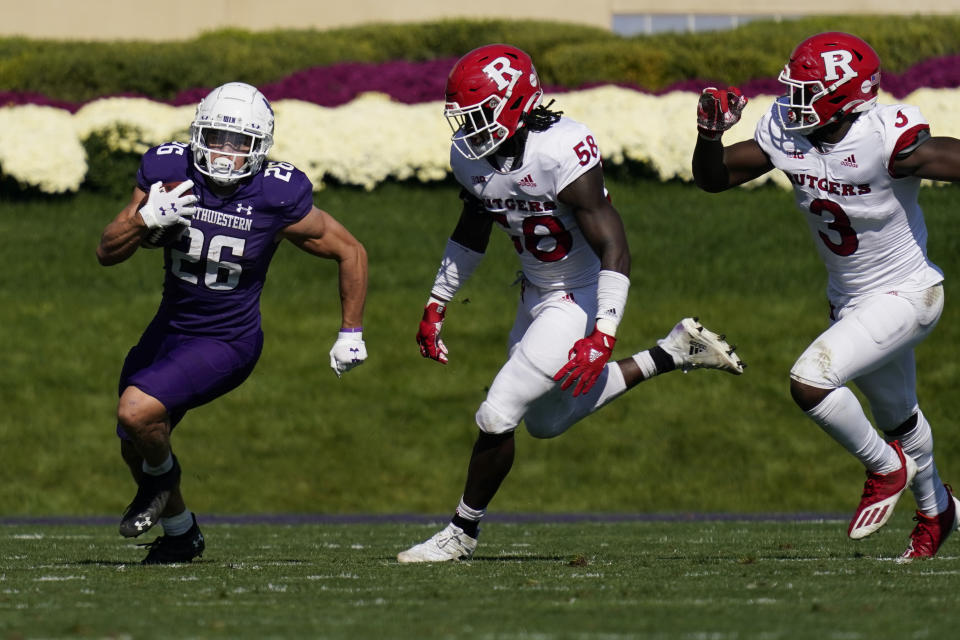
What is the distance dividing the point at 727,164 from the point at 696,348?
0.92 m

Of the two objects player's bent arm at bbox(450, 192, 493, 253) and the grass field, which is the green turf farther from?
player's bent arm at bbox(450, 192, 493, 253)

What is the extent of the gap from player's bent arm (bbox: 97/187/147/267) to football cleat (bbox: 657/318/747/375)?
2.36m

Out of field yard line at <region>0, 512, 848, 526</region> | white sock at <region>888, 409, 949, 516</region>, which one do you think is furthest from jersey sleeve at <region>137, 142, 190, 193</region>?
field yard line at <region>0, 512, 848, 526</region>

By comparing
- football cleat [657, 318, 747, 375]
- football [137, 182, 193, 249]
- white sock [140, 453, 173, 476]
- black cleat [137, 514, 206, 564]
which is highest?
football [137, 182, 193, 249]

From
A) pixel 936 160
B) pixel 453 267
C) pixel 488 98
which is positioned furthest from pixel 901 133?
pixel 453 267

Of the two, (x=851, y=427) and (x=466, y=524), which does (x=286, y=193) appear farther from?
(x=851, y=427)

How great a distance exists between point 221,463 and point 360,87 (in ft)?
15.3

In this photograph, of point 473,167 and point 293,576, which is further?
point 473,167

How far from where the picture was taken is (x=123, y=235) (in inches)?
262

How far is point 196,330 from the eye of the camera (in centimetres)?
708

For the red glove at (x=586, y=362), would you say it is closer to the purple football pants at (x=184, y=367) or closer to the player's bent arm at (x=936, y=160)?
the player's bent arm at (x=936, y=160)

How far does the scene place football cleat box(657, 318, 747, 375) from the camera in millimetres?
7363

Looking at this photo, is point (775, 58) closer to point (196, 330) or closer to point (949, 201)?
point (949, 201)

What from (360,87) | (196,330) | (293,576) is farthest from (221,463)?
(293,576)
